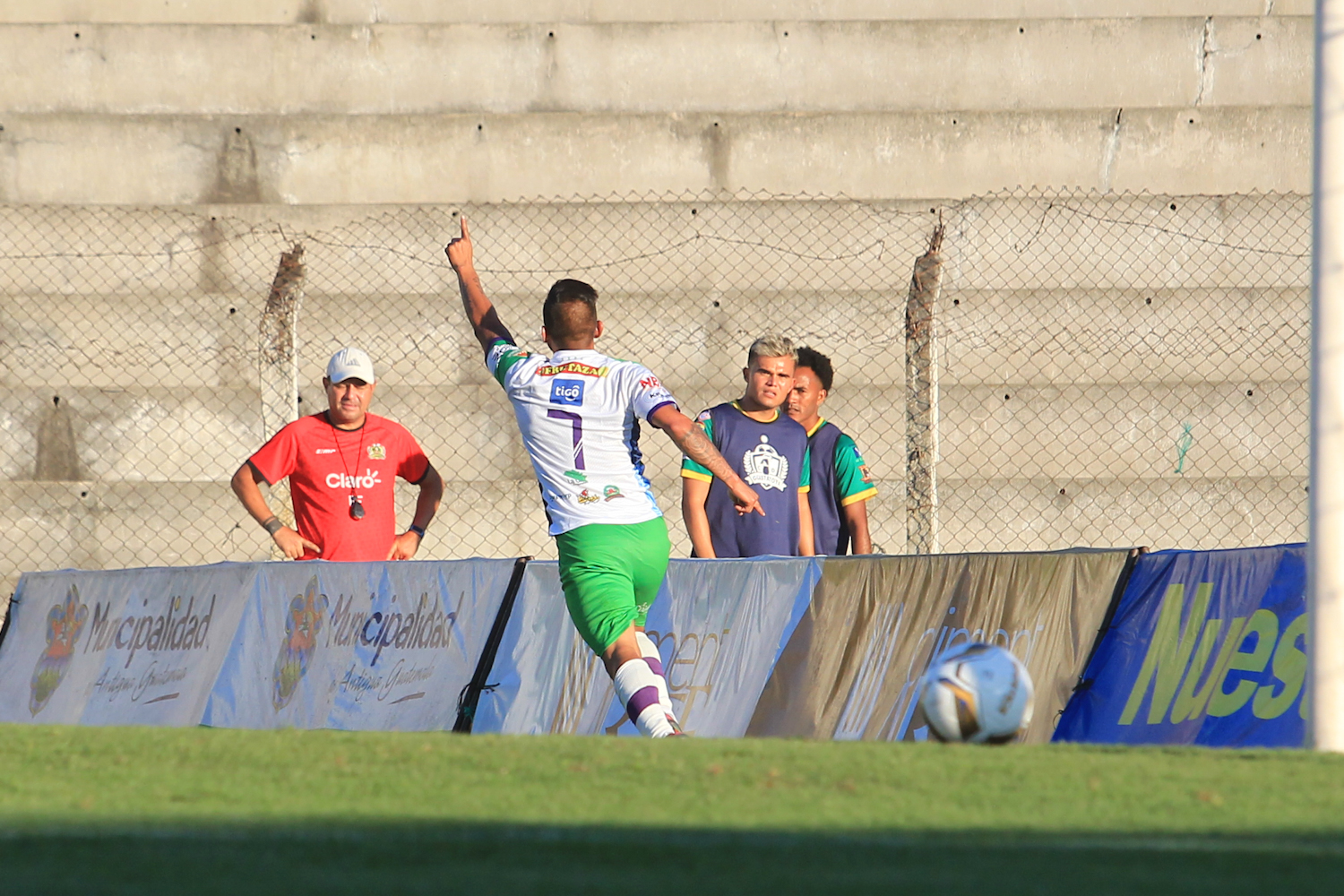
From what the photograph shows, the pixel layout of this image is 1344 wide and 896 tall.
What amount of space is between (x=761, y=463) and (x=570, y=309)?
2.05 m

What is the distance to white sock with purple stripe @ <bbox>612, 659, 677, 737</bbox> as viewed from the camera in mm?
6660

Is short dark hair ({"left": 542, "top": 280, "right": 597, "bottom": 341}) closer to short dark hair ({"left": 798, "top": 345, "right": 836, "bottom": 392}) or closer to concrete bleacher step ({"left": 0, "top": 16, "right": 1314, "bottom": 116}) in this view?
short dark hair ({"left": 798, "top": 345, "right": 836, "bottom": 392})

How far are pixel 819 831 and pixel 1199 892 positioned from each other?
3.26ft

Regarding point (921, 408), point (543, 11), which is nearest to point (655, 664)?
point (921, 408)

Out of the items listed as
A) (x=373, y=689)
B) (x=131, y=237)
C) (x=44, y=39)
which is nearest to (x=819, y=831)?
(x=373, y=689)

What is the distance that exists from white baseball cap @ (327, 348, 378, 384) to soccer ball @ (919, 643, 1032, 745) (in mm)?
4681

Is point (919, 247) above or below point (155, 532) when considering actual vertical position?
above

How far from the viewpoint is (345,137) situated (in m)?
15.6

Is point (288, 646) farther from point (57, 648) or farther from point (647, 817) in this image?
point (647, 817)

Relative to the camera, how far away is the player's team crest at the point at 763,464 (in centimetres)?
877

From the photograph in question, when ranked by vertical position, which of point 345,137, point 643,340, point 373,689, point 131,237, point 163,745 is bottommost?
point 373,689

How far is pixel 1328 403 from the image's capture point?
5.67 m

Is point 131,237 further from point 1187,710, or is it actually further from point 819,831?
point 819,831

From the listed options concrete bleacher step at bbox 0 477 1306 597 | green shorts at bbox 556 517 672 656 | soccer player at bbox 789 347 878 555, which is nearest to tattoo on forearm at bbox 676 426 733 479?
green shorts at bbox 556 517 672 656
